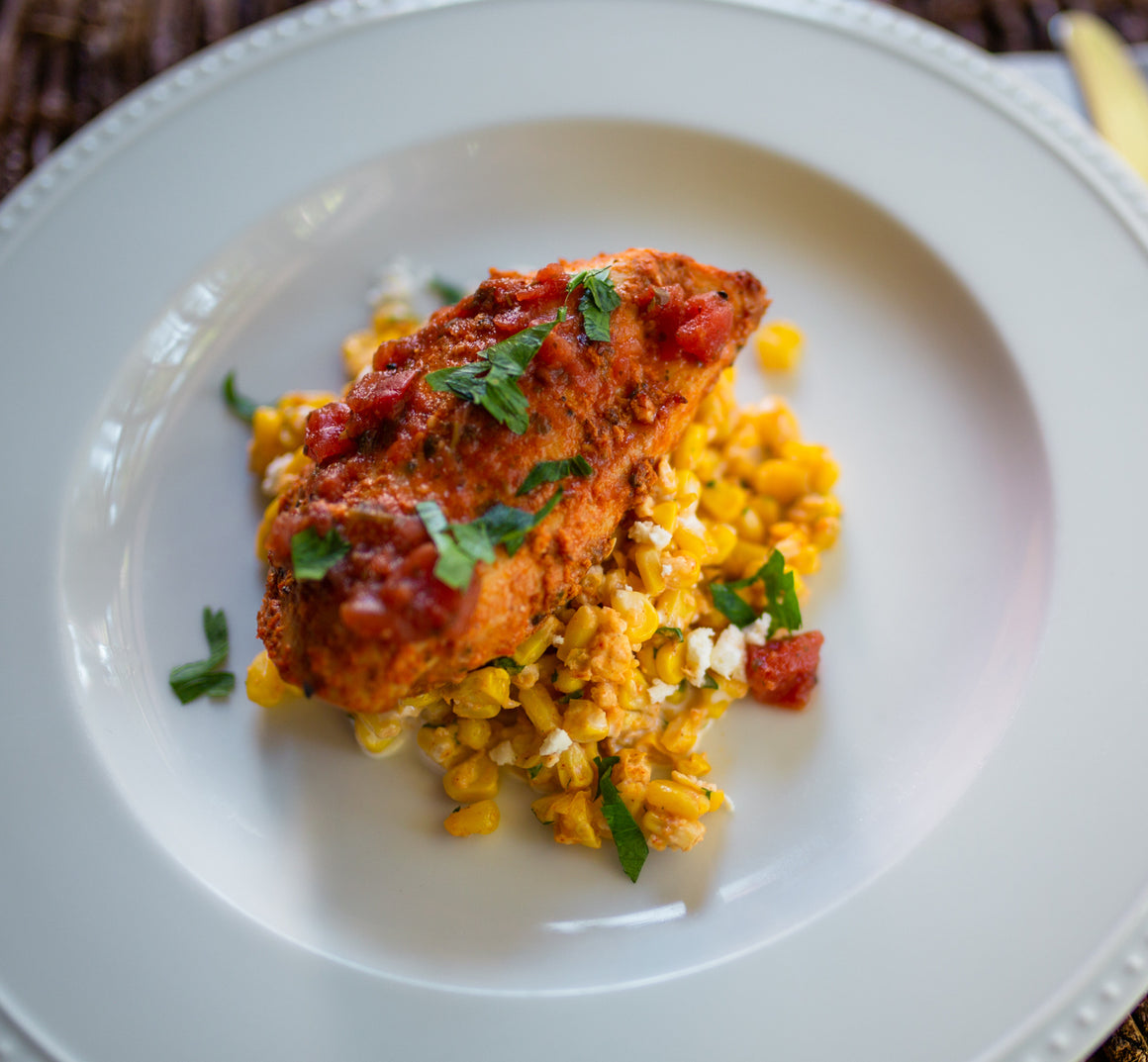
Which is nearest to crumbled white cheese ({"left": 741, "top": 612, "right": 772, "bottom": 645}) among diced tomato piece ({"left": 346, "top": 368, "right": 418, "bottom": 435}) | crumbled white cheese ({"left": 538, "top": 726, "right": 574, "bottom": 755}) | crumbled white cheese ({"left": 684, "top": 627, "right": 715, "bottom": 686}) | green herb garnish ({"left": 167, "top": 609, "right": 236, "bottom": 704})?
crumbled white cheese ({"left": 684, "top": 627, "right": 715, "bottom": 686})

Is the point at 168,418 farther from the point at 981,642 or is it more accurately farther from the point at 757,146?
the point at 981,642

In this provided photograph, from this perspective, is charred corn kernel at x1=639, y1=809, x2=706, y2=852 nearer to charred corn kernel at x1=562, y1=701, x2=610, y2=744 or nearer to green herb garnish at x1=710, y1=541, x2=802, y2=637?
charred corn kernel at x1=562, y1=701, x2=610, y2=744

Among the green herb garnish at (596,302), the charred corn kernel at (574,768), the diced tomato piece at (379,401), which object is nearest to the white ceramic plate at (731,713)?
the charred corn kernel at (574,768)

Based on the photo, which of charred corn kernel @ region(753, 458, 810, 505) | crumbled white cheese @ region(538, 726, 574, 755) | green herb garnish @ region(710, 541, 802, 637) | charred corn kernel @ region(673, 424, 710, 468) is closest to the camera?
crumbled white cheese @ region(538, 726, 574, 755)

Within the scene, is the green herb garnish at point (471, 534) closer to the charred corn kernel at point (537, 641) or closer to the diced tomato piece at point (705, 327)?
the charred corn kernel at point (537, 641)

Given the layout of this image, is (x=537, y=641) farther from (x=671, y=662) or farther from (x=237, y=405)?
(x=237, y=405)

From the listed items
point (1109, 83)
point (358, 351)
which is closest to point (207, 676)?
point (358, 351)
